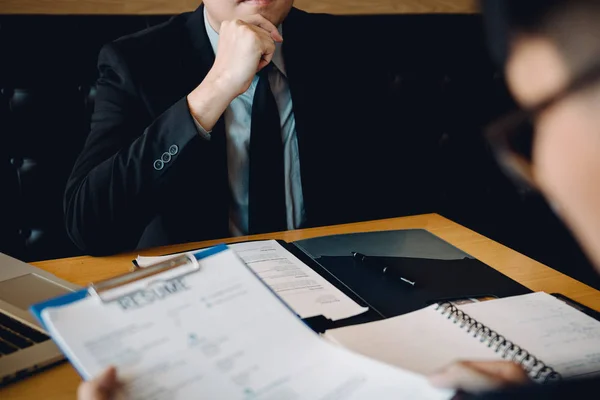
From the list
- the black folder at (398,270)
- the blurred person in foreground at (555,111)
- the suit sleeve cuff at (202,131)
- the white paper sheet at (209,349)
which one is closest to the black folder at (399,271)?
the black folder at (398,270)

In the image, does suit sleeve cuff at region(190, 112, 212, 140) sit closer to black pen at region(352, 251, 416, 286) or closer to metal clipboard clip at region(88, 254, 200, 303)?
black pen at region(352, 251, 416, 286)

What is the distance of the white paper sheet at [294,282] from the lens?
2.66 feet

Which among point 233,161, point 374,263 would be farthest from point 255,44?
point 374,263

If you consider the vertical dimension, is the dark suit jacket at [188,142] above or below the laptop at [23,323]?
above

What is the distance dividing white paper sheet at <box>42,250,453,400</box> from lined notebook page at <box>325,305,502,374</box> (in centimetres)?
9

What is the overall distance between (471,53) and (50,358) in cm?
152

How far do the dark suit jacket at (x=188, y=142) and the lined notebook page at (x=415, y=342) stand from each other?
0.51 metres

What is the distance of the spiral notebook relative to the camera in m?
0.68

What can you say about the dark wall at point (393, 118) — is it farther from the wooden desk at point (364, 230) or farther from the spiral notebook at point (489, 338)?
the spiral notebook at point (489, 338)

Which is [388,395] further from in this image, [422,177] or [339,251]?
[422,177]

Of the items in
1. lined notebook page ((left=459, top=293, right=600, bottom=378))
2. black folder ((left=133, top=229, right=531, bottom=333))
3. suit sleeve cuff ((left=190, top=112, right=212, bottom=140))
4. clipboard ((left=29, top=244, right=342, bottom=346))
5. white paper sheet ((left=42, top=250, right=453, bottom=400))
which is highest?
suit sleeve cuff ((left=190, top=112, right=212, bottom=140))

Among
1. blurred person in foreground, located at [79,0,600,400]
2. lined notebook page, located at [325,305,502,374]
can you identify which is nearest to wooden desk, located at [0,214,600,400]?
lined notebook page, located at [325,305,502,374]

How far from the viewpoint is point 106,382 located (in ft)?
1.72

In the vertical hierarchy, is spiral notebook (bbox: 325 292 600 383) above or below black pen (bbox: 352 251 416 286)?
below
